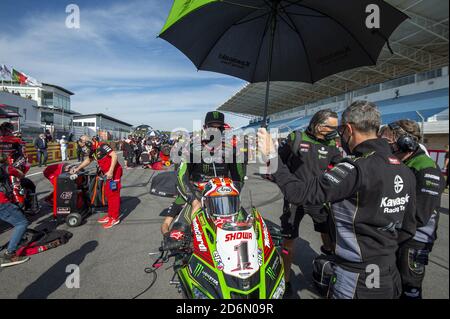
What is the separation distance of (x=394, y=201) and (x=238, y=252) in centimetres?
111

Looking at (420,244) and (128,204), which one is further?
(128,204)

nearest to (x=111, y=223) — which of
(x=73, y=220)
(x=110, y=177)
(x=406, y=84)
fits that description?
(x=73, y=220)

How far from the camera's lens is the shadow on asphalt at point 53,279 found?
2879 mm

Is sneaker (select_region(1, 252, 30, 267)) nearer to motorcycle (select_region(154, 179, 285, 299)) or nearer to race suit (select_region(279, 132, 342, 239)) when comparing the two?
motorcycle (select_region(154, 179, 285, 299))

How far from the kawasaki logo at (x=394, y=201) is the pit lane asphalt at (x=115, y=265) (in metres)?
1.06

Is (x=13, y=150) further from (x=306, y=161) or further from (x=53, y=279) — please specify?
(x=306, y=161)

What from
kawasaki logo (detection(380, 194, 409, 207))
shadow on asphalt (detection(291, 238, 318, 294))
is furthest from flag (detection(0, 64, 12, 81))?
kawasaki logo (detection(380, 194, 409, 207))

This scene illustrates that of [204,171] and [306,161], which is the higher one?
[306,161]

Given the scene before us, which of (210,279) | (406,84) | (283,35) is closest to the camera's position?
(210,279)

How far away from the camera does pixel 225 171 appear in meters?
3.55

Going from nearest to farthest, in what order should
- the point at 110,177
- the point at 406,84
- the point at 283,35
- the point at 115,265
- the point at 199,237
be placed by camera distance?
1. the point at 199,237
2. the point at 283,35
3. the point at 115,265
4. the point at 110,177
5. the point at 406,84

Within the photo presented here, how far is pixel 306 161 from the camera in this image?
2938 mm

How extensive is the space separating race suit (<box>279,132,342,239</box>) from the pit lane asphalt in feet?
2.73
